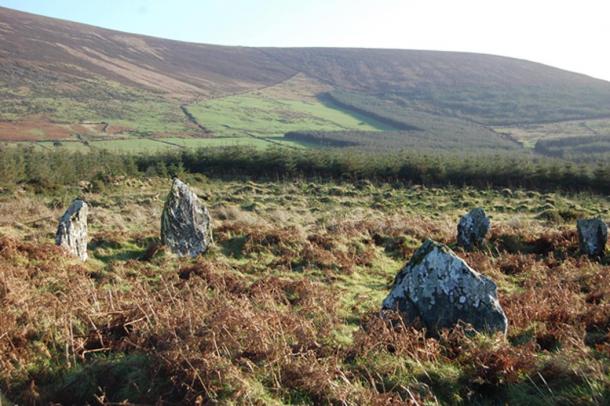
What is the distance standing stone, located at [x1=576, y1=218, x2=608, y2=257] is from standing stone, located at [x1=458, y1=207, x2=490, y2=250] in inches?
91.9

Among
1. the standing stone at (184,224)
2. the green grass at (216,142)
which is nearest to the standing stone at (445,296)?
the standing stone at (184,224)

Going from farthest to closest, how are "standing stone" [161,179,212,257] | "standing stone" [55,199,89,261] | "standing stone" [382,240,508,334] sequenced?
1. "standing stone" [161,179,212,257]
2. "standing stone" [55,199,89,261]
3. "standing stone" [382,240,508,334]

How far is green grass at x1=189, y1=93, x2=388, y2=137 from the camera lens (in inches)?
3056

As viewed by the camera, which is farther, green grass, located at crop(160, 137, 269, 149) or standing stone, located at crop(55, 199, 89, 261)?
green grass, located at crop(160, 137, 269, 149)

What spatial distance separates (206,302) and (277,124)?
79564mm

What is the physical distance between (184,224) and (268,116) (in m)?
79.6

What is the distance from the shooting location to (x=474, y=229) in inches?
523

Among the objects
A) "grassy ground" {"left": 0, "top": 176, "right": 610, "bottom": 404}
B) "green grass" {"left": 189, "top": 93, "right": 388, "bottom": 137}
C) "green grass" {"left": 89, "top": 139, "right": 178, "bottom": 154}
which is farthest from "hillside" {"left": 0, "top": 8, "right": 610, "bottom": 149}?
"grassy ground" {"left": 0, "top": 176, "right": 610, "bottom": 404}

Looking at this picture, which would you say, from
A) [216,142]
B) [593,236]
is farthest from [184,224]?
[216,142]

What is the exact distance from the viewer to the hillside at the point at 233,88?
7138cm

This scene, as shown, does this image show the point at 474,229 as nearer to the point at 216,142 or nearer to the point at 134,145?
the point at 134,145

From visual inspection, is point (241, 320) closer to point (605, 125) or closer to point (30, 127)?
point (30, 127)

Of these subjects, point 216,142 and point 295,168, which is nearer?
point 295,168

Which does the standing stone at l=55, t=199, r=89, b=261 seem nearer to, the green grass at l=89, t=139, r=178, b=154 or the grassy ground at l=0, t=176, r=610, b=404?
the grassy ground at l=0, t=176, r=610, b=404
